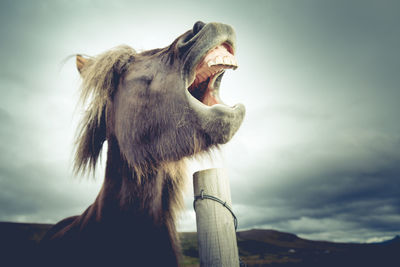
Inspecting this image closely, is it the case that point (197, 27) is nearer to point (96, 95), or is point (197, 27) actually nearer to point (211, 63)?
point (211, 63)

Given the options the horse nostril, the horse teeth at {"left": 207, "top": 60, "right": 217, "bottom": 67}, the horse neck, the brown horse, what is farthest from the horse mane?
the horse teeth at {"left": 207, "top": 60, "right": 217, "bottom": 67}

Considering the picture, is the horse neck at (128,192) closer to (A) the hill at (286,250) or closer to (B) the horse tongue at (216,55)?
(B) the horse tongue at (216,55)

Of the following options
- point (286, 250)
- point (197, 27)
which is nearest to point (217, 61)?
point (197, 27)

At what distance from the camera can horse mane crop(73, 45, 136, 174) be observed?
1771 millimetres

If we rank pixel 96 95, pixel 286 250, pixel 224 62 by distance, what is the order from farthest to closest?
pixel 286 250
pixel 96 95
pixel 224 62

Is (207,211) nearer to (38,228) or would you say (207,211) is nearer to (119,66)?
(119,66)

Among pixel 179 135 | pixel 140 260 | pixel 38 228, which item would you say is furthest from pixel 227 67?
pixel 38 228

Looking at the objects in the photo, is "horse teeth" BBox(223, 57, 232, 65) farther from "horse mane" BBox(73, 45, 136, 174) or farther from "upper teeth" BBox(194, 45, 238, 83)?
"horse mane" BBox(73, 45, 136, 174)

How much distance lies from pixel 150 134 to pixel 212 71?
0.62 m

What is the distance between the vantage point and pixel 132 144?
1525mm

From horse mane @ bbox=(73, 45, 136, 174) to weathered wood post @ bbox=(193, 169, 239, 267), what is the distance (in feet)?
3.10

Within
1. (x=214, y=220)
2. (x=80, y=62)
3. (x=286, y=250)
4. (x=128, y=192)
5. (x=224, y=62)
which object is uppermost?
(x=80, y=62)

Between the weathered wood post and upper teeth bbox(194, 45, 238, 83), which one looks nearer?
upper teeth bbox(194, 45, 238, 83)

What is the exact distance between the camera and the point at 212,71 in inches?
60.3
